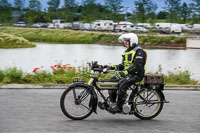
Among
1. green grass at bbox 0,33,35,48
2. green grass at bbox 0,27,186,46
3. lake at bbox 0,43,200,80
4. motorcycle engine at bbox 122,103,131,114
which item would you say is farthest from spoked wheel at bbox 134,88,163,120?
green grass at bbox 0,27,186,46

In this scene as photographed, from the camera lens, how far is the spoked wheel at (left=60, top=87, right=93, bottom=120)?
6.72 m

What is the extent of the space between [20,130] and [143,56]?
8.36 feet

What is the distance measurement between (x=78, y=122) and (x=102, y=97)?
0.64m

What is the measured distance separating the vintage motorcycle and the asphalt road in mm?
188

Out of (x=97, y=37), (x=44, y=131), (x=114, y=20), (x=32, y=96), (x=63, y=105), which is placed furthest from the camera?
(x=114, y=20)

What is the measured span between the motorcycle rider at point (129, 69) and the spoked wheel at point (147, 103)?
1.34 feet

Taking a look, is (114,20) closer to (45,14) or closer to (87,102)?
(45,14)

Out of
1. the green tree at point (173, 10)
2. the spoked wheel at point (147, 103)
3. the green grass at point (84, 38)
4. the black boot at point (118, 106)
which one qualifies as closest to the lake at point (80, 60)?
the spoked wheel at point (147, 103)

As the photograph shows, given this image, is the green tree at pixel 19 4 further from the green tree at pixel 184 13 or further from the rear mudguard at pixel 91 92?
the rear mudguard at pixel 91 92

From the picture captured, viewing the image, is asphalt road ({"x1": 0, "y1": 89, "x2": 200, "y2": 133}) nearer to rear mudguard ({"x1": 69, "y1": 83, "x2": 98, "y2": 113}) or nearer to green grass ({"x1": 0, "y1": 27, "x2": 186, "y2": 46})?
rear mudguard ({"x1": 69, "y1": 83, "x2": 98, "y2": 113})

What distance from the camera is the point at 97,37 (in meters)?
70.5

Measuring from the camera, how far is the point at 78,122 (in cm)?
673

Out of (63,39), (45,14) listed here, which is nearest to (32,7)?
(45,14)

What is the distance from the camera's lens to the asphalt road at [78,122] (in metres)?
6.30
